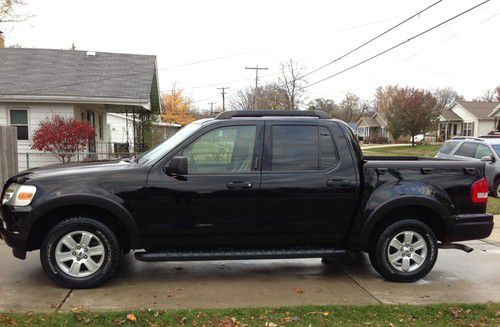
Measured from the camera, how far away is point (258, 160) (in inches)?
211

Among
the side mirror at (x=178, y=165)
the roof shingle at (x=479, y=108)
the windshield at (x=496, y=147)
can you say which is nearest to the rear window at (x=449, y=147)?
the windshield at (x=496, y=147)

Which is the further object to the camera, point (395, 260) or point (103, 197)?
point (395, 260)

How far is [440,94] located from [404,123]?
67311 millimetres

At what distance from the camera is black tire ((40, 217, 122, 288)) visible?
4996 mm

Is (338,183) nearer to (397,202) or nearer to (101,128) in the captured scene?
(397,202)

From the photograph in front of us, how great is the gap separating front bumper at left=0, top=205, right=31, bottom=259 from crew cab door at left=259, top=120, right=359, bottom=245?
2.50m

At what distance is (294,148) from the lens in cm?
546

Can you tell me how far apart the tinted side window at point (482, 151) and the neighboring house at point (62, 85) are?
11.1m

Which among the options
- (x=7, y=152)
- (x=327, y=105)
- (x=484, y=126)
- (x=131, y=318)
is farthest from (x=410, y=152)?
(x=327, y=105)

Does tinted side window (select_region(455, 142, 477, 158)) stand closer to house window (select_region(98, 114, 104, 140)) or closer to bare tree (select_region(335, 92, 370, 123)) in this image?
house window (select_region(98, 114, 104, 140))

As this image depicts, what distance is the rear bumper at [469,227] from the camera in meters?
5.58

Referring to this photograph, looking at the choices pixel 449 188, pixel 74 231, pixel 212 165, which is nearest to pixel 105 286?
pixel 74 231

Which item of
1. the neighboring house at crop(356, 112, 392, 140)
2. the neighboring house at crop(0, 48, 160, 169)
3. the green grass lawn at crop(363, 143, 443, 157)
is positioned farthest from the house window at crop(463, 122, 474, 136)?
the neighboring house at crop(0, 48, 160, 169)

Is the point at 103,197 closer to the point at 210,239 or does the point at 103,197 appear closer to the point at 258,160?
the point at 210,239
